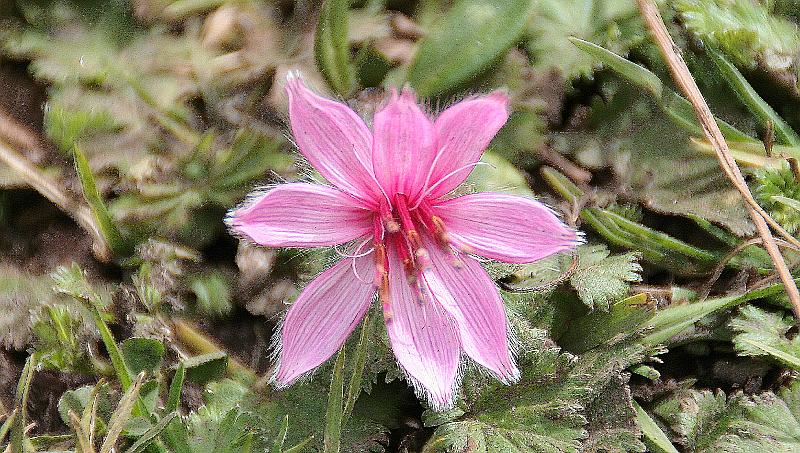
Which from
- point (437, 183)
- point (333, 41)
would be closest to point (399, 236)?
point (437, 183)

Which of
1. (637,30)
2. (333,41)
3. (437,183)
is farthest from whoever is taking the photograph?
(637,30)

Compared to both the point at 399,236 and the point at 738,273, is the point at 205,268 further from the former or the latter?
the point at 738,273

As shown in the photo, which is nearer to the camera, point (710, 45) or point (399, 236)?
point (399, 236)

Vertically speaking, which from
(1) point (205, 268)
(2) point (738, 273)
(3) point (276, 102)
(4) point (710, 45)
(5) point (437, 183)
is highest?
(4) point (710, 45)

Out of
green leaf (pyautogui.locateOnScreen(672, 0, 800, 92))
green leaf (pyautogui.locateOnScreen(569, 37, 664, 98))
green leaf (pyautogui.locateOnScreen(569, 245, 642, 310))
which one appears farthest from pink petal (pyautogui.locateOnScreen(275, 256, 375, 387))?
green leaf (pyautogui.locateOnScreen(672, 0, 800, 92))

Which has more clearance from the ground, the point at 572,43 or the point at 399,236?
the point at 572,43

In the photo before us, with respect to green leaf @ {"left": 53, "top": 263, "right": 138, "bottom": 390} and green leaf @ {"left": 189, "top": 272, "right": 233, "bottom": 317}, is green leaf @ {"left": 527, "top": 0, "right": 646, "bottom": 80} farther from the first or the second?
green leaf @ {"left": 53, "top": 263, "right": 138, "bottom": 390}

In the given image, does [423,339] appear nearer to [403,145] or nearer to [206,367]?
[403,145]
